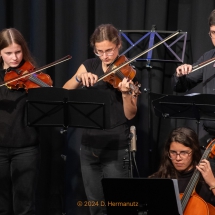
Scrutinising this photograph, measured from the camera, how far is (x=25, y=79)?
10.0ft

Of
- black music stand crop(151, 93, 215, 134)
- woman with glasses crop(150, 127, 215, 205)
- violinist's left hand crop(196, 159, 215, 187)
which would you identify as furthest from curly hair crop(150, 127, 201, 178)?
violinist's left hand crop(196, 159, 215, 187)

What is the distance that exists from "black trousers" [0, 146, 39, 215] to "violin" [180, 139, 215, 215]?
95 centimetres

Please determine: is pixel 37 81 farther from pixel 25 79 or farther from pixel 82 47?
pixel 82 47

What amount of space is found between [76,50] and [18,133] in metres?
1.23

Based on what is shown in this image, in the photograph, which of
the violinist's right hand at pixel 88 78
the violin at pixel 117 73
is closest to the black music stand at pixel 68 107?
the violinist's right hand at pixel 88 78

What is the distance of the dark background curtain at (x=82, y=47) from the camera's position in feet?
12.8

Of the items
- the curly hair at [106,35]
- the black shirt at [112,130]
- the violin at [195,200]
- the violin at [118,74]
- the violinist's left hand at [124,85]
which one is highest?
the curly hair at [106,35]

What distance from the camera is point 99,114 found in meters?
2.90

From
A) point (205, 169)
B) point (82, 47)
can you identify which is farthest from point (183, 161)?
point (82, 47)

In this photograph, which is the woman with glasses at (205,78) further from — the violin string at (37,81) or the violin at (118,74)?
the violin string at (37,81)

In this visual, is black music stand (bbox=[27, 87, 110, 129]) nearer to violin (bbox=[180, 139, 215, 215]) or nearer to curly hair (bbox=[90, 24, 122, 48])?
curly hair (bbox=[90, 24, 122, 48])

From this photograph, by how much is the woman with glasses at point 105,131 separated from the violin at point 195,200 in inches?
19.8

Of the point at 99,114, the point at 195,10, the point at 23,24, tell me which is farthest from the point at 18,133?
the point at 195,10

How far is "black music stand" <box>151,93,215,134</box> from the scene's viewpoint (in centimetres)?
291
